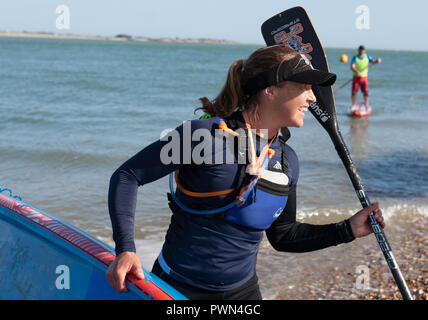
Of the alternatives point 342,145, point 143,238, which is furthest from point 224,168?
point 143,238

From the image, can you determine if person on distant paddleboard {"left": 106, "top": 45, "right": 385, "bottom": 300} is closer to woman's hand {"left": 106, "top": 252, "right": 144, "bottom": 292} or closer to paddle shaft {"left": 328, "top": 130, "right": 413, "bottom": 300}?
woman's hand {"left": 106, "top": 252, "right": 144, "bottom": 292}

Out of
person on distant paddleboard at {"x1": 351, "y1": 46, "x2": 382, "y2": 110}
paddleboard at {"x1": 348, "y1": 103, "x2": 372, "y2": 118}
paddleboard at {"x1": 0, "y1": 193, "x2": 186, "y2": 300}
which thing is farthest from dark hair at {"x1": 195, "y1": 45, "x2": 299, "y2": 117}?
paddleboard at {"x1": 348, "y1": 103, "x2": 372, "y2": 118}

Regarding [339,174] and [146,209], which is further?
[339,174]

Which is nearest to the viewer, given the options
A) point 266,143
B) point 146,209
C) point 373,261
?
point 266,143

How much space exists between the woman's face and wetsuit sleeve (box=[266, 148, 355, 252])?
244mm

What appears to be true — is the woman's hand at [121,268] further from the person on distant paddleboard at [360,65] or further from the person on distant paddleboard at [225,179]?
the person on distant paddleboard at [360,65]

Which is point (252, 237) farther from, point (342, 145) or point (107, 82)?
point (107, 82)

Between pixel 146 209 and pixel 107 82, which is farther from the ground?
pixel 146 209

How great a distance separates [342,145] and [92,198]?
5.24 metres

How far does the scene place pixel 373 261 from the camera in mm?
5043

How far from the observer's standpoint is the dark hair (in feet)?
6.75

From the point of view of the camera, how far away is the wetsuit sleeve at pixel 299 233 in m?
2.32

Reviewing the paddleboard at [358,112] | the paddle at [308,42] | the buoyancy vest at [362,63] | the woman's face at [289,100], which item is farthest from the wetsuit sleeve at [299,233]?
the paddleboard at [358,112]

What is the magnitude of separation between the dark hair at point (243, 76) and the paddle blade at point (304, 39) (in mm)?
829
